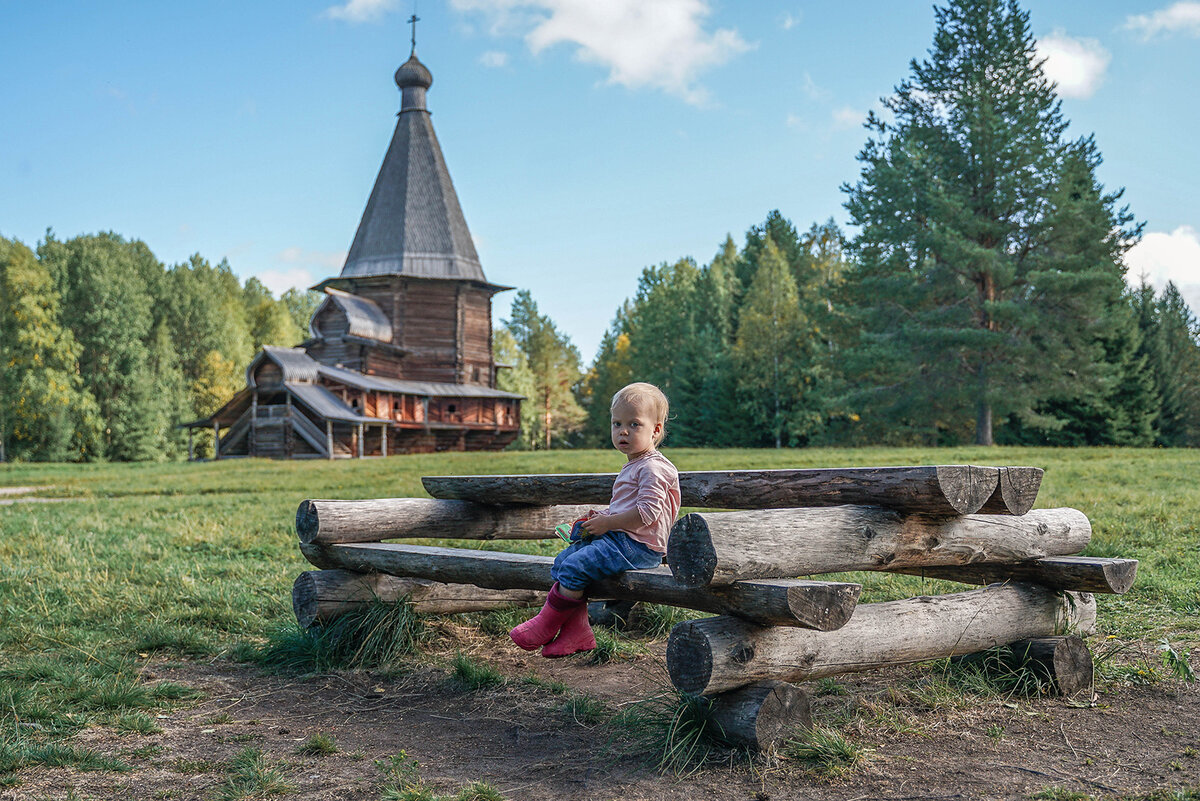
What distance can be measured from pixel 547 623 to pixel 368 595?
1.84 meters

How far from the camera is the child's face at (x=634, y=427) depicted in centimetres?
427

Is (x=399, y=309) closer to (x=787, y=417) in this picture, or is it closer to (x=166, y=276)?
(x=787, y=417)

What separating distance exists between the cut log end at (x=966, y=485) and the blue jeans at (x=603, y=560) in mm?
1333

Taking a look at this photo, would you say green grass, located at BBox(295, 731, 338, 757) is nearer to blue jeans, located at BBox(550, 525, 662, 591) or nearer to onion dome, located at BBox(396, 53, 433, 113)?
blue jeans, located at BBox(550, 525, 662, 591)

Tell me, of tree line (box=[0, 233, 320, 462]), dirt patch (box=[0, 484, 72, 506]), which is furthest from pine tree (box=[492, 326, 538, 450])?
dirt patch (box=[0, 484, 72, 506])

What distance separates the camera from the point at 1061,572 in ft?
15.7

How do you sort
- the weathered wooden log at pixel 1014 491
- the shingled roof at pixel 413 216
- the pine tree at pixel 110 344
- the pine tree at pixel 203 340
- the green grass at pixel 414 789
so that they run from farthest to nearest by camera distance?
the pine tree at pixel 203 340 < the pine tree at pixel 110 344 < the shingled roof at pixel 413 216 < the weathered wooden log at pixel 1014 491 < the green grass at pixel 414 789

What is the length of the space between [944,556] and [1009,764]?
89cm

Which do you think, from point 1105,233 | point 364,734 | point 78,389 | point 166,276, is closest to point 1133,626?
point 364,734

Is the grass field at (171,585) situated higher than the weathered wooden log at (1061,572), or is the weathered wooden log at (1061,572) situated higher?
the weathered wooden log at (1061,572)

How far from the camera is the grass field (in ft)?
16.0

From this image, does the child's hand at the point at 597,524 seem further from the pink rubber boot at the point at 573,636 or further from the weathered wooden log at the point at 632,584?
the pink rubber boot at the point at 573,636

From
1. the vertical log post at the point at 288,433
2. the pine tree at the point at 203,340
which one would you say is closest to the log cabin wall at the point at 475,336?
the vertical log post at the point at 288,433

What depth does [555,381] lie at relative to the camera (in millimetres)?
74812
